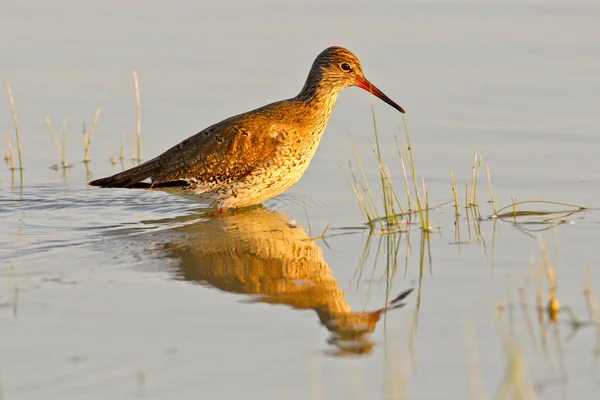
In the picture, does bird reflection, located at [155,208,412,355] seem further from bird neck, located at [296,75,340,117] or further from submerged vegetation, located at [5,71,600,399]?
bird neck, located at [296,75,340,117]

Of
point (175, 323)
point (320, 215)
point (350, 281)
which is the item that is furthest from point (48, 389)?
point (320, 215)

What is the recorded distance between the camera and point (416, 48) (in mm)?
14453

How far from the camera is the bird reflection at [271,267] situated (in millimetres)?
6883

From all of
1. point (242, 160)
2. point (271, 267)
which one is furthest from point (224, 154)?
point (271, 267)

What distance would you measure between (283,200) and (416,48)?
15.3 feet

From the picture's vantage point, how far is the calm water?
604 centimetres

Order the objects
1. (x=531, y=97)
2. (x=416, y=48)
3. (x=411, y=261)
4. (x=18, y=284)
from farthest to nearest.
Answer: (x=416, y=48) < (x=531, y=97) < (x=411, y=261) < (x=18, y=284)

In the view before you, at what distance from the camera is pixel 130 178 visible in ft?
34.1

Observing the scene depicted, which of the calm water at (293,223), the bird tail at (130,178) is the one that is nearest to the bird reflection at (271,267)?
the calm water at (293,223)

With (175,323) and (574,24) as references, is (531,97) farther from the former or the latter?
(175,323)

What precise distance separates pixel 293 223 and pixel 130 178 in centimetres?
181

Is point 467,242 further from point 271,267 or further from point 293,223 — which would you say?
point 293,223

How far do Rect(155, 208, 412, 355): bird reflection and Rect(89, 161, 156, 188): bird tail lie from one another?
→ 0.84 metres

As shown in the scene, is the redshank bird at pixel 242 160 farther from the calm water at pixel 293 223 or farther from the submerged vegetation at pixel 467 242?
the submerged vegetation at pixel 467 242
